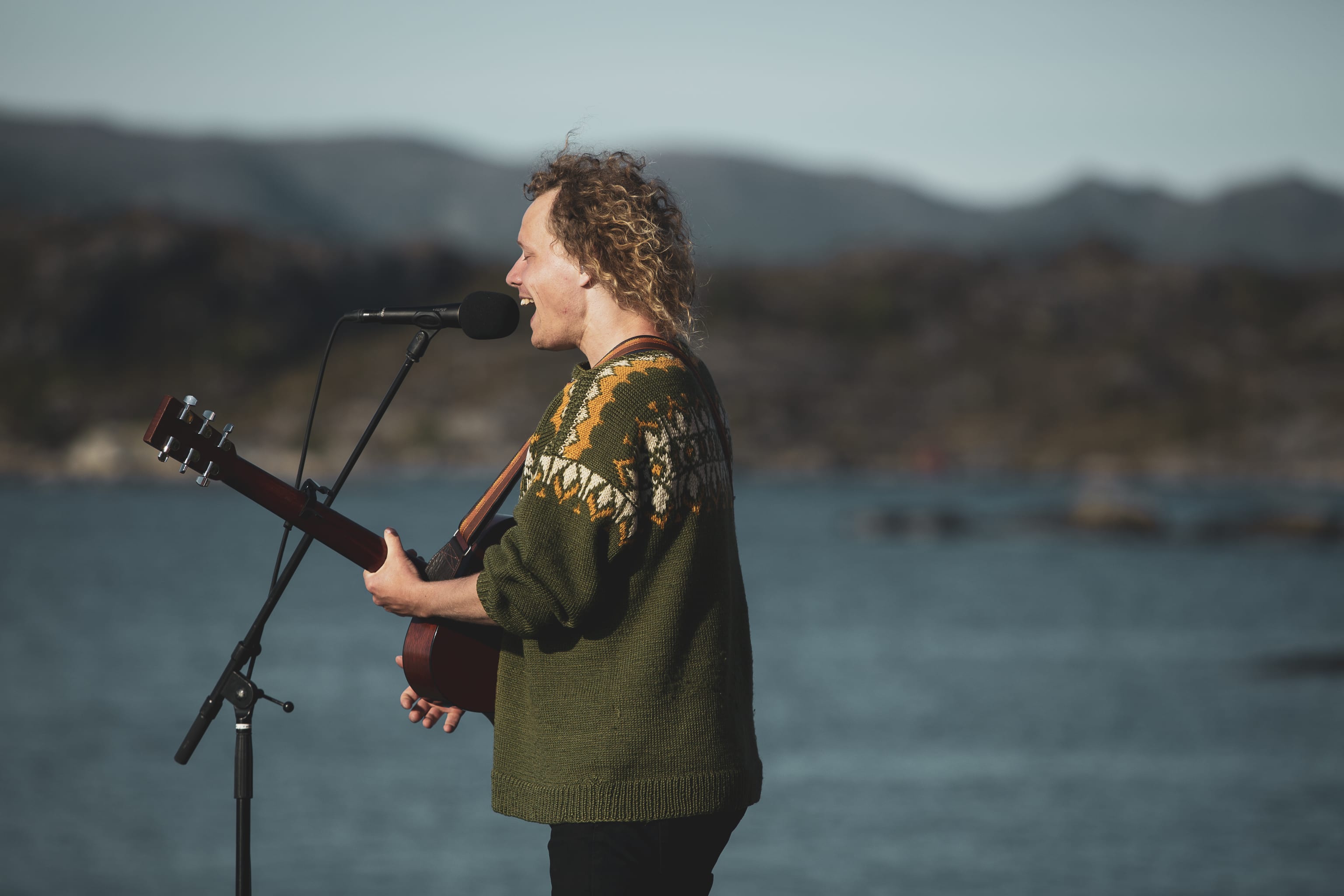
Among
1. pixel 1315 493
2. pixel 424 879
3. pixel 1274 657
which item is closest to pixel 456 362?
pixel 1315 493

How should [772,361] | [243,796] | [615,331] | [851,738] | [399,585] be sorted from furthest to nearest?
1. [772,361]
2. [851,738]
3. [243,796]
4. [615,331]
5. [399,585]

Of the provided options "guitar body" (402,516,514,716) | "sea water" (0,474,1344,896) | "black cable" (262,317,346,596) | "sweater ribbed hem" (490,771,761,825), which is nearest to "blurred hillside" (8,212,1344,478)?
"sea water" (0,474,1344,896)

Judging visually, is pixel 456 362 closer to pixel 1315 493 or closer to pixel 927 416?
pixel 927 416

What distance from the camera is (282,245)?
472ft

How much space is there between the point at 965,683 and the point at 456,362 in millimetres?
95399

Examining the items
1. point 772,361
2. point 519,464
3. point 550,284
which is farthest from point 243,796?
point 772,361

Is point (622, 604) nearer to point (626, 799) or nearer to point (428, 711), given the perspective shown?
point (626, 799)

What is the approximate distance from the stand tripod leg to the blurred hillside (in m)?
109

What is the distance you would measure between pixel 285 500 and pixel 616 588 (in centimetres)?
70

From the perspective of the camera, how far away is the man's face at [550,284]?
2.59 m

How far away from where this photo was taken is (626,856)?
2451 millimetres

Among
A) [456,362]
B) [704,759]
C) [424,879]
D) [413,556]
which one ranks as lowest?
[456,362]

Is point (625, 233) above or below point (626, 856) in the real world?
above

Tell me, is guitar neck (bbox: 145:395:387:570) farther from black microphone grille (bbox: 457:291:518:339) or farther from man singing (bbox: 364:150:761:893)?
black microphone grille (bbox: 457:291:518:339)
